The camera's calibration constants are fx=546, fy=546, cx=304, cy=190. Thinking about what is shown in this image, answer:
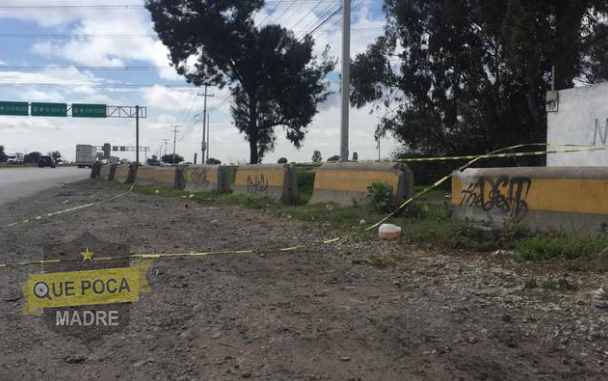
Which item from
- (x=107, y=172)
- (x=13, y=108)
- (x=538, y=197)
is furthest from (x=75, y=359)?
(x=13, y=108)

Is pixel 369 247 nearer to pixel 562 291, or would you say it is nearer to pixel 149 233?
pixel 562 291

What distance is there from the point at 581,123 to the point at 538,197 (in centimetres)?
747

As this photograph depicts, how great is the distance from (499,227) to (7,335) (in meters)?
6.30

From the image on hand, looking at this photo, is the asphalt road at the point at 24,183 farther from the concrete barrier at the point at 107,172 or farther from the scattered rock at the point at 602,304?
the scattered rock at the point at 602,304

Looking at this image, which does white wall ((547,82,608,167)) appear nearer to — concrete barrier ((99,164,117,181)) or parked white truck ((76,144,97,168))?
concrete barrier ((99,164,117,181))

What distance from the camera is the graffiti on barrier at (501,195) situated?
7.96 metres

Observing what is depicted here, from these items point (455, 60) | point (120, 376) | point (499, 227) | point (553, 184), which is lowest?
point (120, 376)

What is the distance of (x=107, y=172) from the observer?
39.0 m

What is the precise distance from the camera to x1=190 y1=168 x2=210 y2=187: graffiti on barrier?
68.2ft

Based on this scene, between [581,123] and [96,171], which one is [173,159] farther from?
[581,123]

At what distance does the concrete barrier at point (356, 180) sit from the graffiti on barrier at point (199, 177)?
806 cm

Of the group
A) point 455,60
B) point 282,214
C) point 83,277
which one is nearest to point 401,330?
point 83,277

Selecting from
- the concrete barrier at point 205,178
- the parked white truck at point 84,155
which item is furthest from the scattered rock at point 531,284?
the parked white truck at point 84,155

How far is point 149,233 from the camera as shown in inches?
391
